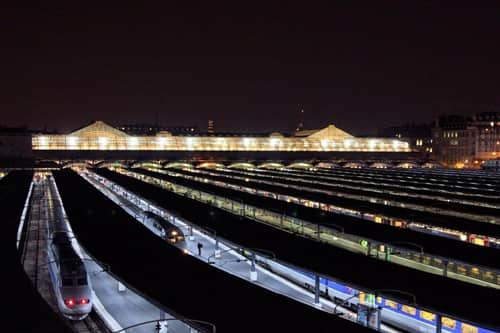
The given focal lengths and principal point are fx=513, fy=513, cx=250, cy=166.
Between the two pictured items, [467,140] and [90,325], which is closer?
[90,325]

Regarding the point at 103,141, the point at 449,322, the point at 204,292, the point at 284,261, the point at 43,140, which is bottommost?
the point at 449,322

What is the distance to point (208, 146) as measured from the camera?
111 m

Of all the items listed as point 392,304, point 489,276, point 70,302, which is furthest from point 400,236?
point 70,302

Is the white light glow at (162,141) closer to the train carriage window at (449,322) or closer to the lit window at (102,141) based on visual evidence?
the lit window at (102,141)

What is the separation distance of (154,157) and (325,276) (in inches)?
3307

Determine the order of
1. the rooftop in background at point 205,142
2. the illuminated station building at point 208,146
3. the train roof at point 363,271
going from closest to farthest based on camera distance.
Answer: the train roof at point 363,271, the illuminated station building at point 208,146, the rooftop in background at point 205,142

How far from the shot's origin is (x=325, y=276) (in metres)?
17.4

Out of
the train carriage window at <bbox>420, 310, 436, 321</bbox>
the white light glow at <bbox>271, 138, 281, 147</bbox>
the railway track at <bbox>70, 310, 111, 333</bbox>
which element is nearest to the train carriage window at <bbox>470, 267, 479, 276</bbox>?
the train carriage window at <bbox>420, 310, 436, 321</bbox>

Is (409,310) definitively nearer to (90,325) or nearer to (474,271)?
(474,271)

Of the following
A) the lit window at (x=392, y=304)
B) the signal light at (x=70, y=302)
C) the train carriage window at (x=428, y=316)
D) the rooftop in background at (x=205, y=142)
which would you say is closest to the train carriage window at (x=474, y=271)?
the lit window at (x=392, y=304)

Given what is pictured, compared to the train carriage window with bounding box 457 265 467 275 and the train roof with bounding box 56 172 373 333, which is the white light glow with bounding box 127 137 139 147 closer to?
the train roof with bounding box 56 172 373 333

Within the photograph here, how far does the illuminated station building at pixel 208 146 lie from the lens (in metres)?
96.4

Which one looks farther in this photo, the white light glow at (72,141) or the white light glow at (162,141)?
the white light glow at (162,141)

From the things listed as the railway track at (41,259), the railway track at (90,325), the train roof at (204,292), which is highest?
the train roof at (204,292)
